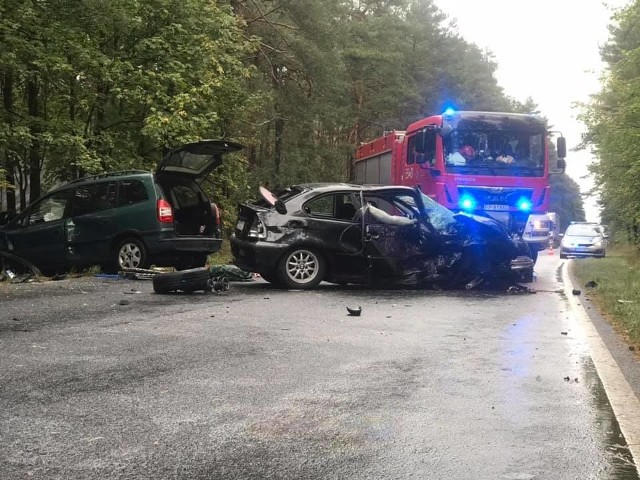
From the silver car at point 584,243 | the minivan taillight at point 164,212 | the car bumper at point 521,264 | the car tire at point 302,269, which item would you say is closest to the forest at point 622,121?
the silver car at point 584,243

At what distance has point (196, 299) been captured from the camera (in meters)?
9.52

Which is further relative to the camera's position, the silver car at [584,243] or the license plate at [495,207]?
the silver car at [584,243]

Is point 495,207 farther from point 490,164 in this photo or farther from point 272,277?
point 272,277

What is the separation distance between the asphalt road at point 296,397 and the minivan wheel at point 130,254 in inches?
139

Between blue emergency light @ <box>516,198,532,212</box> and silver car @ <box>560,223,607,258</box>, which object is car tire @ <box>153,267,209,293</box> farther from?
silver car @ <box>560,223,607,258</box>

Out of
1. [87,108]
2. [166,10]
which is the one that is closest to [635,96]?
[166,10]

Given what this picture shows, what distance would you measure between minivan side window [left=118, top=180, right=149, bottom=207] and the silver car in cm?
2321

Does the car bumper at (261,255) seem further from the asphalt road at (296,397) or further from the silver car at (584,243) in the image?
the silver car at (584,243)

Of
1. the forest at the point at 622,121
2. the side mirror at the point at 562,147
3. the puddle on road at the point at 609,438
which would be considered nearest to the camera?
the puddle on road at the point at 609,438

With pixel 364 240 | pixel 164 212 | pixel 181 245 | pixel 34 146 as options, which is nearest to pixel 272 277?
pixel 364 240

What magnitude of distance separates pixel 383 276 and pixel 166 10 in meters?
8.73

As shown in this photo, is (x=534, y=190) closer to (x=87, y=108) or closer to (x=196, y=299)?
(x=196, y=299)

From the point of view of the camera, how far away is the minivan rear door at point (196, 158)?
37.3 feet

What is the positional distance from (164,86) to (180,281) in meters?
7.00
